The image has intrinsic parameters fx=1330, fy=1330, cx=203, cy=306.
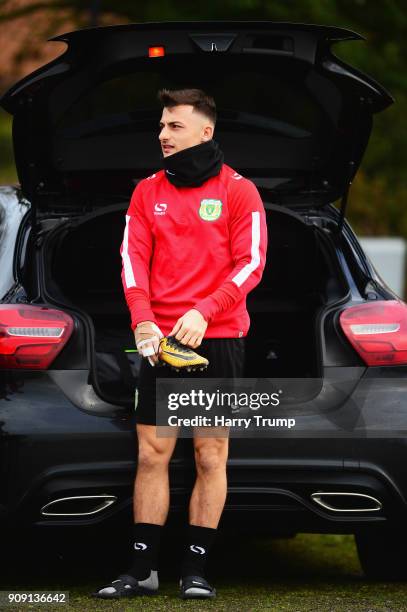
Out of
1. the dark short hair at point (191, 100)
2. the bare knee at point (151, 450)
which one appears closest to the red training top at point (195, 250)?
the dark short hair at point (191, 100)

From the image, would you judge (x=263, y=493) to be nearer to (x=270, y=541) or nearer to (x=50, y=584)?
(x=50, y=584)

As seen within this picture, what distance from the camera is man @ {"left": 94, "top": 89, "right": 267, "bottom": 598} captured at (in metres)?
4.79

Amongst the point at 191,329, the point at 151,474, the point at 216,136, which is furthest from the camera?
the point at 216,136

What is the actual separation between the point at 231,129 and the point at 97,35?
3.33 feet

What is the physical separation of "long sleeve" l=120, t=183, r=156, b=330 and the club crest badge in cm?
23

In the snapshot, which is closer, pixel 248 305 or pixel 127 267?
pixel 127 267

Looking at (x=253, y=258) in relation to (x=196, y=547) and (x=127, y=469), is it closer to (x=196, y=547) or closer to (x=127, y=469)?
(x=127, y=469)

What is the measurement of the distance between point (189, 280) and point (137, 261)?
0.21m

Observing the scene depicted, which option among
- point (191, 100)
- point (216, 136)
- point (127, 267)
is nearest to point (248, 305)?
point (216, 136)

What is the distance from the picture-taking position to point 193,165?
4836 millimetres

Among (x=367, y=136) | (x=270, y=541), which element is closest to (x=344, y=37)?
(x=367, y=136)

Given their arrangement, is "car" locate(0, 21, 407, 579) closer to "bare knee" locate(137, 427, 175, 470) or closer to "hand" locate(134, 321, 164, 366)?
"bare knee" locate(137, 427, 175, 470)

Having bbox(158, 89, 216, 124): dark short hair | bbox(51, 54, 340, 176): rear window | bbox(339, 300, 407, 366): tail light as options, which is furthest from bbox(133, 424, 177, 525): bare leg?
bbox(51, 54, 340, 176): rear window

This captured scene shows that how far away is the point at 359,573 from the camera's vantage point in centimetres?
592
